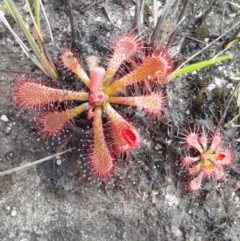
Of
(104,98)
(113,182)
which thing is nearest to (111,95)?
(104,98)

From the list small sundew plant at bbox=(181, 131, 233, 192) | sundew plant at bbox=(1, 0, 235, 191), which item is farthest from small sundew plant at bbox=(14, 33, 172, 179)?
small sundew plant at bbox=(181, 131, 233, 192)

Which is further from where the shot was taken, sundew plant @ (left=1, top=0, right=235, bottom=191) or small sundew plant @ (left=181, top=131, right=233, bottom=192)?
small sundew plant @ (left=181, top=131, right=233, bottom=192)

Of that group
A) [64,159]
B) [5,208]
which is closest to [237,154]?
[64,159]

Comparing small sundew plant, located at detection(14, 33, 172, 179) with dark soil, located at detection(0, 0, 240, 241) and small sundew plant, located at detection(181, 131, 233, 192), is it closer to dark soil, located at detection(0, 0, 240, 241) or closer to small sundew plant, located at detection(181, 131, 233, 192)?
dark soil, located at detection(0, 0, 240, 241)

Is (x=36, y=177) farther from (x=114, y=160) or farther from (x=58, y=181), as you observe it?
(x=114, y=160)

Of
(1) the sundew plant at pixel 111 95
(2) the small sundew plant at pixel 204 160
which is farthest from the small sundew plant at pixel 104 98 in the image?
(2) the small sundew plant at pixel 204 160

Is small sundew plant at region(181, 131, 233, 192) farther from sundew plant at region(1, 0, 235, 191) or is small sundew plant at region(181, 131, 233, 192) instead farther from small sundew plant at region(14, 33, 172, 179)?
small sundew plant at region(14, 33, 172, 179)
